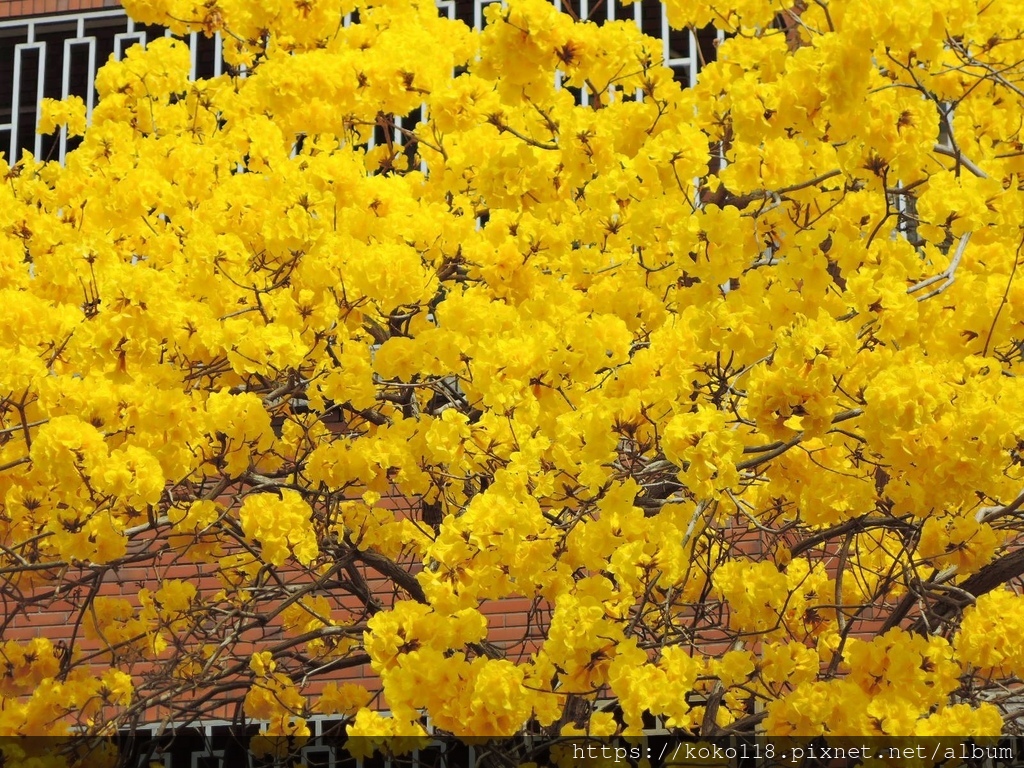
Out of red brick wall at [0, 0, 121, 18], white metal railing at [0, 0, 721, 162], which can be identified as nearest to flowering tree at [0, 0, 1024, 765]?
white metal railing at [0, 0, 721, 162]

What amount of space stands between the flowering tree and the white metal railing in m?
2.71

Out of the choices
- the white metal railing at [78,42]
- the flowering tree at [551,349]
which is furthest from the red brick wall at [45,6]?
the flowering tree at [551,349]

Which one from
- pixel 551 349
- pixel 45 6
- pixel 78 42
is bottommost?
pixel 551 349

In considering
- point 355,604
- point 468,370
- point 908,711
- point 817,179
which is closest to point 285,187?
point 468,370

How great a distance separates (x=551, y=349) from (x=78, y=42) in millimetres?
6026

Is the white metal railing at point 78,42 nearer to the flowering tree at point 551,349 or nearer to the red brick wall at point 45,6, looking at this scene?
the red brick wall at point 45,6

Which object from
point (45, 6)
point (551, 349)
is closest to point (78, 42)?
point (45, 6)

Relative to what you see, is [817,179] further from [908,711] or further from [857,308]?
[908,711]

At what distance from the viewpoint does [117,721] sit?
530 cm

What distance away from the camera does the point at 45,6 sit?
9.14 metres

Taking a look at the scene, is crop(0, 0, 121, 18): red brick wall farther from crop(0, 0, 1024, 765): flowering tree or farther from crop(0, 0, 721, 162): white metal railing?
crop(0, 0, 1024, 765): flowering tree

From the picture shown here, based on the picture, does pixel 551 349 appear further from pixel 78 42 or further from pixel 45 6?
pixel 45 6

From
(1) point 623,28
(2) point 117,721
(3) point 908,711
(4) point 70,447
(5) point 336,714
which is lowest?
(5) point 336,714

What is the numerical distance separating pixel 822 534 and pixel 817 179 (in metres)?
1.30
